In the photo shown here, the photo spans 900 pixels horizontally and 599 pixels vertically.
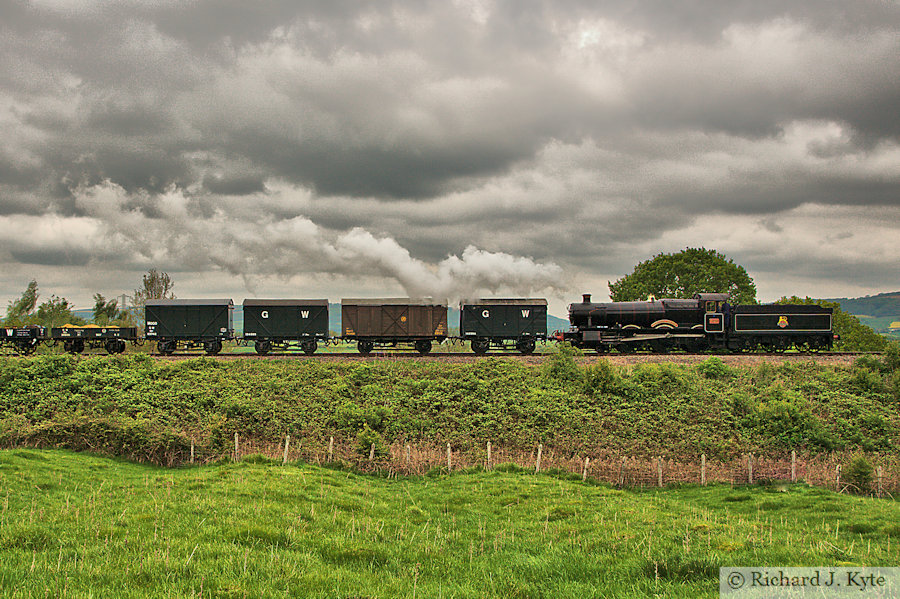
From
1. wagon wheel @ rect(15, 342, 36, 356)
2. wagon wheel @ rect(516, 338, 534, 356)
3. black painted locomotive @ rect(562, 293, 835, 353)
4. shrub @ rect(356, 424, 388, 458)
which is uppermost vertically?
black painted locomotive @ rect(562, 293, 835, 353)

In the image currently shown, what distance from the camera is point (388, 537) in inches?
392

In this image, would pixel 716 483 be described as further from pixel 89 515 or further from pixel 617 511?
pixel 89 515

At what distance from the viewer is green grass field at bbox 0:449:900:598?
7059mm

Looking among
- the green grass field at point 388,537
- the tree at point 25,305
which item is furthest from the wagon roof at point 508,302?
the tree at point 25,305

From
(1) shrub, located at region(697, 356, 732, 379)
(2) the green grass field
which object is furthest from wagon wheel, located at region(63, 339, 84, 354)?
(1) shrub, located at region(697, 356, 732, 379)

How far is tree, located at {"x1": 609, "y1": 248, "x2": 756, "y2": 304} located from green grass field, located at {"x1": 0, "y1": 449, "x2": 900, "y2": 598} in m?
49.1

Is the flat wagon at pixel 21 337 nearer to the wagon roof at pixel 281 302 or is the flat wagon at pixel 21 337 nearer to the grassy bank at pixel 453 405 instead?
the grassy bank at pixel 453 405

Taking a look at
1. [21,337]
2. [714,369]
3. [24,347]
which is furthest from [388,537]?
[24,347]

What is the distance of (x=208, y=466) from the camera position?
20094 mm

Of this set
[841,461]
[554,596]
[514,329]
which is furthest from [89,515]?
[514,329]

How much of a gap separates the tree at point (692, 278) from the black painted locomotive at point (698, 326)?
905 inches

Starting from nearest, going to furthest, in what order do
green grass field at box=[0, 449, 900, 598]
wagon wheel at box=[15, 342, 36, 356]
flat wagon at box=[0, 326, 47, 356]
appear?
green grass field at box=[0, 449, 900, 598]
wagon wheel at box=[15, 342, 36, 356]
flat wagon at box=[0, 326, 47, 356]

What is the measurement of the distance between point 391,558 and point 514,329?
3014 cm

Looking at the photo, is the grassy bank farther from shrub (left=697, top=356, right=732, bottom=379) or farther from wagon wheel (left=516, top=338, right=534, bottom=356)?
wagon wheel (left=516, top=338, right=534, bottom=356)
